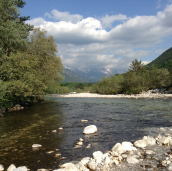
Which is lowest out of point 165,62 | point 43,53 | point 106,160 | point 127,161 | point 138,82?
point 127,161

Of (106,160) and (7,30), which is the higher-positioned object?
(7,30)

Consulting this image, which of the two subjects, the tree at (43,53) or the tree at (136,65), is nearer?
the tree at (43,53)

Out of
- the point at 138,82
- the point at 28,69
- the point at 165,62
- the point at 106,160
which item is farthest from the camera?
the point at 165,62

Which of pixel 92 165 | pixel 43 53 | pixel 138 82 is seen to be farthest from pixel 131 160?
pixel 138 82

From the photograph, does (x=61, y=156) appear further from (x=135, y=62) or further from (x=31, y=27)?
(x=135, y=62)

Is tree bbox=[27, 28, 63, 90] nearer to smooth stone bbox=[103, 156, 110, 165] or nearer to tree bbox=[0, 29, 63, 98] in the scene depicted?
tree bbox=[0, 29, 63, 98]

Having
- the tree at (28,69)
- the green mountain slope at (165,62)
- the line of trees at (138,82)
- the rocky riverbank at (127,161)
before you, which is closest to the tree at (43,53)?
the tree at (28,69)

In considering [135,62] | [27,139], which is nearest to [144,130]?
[27,139]

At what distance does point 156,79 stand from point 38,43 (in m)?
51.6

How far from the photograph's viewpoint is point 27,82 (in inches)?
885

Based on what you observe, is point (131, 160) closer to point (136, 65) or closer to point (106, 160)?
point (106, 160)

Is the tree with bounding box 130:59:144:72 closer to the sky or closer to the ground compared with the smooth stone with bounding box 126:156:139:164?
closer to the sky

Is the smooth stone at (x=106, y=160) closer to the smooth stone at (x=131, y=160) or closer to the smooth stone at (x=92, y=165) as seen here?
the smooth stone at (x=92, y=165)

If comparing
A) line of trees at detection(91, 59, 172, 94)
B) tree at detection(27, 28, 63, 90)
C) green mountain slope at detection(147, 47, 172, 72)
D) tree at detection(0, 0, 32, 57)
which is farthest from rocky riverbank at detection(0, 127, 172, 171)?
green mountain slope at detection(147, 47, 172, 72)
